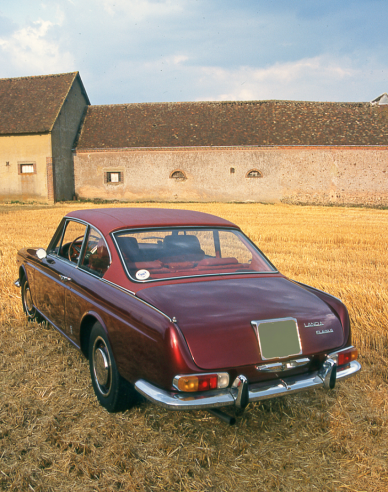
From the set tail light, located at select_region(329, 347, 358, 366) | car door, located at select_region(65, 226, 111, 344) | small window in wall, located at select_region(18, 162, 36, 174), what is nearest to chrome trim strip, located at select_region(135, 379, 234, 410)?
tail light, located at select_region(329, 347, 358, 366)

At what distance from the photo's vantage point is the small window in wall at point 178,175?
1232 inches

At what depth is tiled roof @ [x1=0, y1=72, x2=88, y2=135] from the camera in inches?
1158

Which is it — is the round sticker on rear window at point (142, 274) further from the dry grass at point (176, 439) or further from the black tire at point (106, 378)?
the dry grass at point (176, 439)

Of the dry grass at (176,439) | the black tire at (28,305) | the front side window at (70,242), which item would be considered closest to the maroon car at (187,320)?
the front side window at (70,242)

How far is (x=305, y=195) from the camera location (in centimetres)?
3084

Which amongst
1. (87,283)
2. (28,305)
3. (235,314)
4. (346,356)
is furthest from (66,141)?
(346,356)

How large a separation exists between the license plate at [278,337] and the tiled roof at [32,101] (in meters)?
29.3

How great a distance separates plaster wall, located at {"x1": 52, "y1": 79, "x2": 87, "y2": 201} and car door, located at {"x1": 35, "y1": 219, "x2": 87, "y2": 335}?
2698cm

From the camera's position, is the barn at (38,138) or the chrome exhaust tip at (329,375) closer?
the chrome exhaust tip at (329,375)

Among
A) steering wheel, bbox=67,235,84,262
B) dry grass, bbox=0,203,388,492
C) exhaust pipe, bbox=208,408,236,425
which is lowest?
dry grass, bbox=0,203,388,492

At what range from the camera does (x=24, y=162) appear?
98.3ft

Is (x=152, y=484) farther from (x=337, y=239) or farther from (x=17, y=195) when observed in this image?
(x=17, y=195)

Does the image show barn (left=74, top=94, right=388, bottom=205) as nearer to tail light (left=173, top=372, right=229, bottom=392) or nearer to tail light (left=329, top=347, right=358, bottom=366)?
tail light (left=329, top=347, right=358, bottom=366)

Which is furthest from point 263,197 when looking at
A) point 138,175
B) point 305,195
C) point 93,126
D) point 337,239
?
point 337,239
